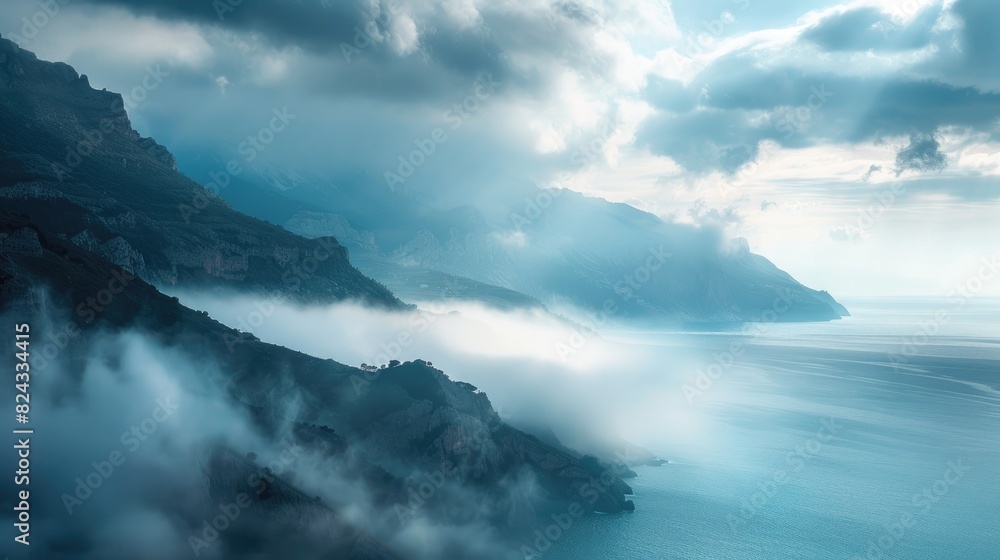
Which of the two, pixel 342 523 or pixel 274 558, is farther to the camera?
pixel 342 523

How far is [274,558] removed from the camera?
3408 inches

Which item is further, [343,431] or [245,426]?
[343,431]

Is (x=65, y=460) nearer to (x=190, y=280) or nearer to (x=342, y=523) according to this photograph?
(x=342, y=523)

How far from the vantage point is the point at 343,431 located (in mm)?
133125

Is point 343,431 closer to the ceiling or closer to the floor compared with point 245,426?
closer to the ceiling

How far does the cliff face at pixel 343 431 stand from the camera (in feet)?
310

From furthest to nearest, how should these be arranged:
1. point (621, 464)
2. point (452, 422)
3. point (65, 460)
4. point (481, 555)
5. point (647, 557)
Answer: point (621, 464) < point (452, 422) < point (647, 557) < point (481, 555) < point (65, 460)

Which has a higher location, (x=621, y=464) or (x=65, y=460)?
(x=621, y=464)

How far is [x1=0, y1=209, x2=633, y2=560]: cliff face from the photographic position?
94.5 m

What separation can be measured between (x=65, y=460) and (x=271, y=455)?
29573mm

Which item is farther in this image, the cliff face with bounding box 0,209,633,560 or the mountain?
the cliff face with bounding box 0,209,633,560

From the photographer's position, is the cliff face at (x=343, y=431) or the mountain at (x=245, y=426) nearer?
the mountain at (x=245, y=426)

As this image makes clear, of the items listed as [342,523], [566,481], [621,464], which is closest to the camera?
[342,523]

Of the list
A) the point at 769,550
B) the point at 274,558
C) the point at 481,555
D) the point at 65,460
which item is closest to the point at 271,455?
the point at 274,558
